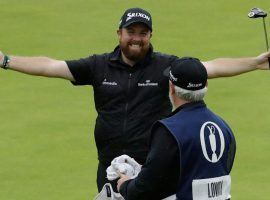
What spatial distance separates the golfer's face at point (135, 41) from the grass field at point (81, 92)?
9.96 ft

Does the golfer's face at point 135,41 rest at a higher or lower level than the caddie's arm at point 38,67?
higher

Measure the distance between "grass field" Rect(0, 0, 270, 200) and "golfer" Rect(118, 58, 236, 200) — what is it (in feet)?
14.2

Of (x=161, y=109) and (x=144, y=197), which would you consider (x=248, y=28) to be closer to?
(x=161, y=109)

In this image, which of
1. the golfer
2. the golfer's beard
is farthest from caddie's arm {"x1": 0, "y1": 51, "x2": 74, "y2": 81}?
the golfer

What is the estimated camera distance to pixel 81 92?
1585 centimetres

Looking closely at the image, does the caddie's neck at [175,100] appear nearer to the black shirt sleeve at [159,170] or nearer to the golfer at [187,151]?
the golfer at [187,151]

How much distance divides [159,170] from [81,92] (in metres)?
8.35

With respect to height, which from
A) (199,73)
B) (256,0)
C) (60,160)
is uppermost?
(256,0)

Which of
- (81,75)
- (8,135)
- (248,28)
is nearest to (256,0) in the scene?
(248,28)

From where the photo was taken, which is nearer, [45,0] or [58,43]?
[58,43]

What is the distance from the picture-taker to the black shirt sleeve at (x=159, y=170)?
7547 mm

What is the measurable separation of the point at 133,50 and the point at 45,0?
11362 millimetres

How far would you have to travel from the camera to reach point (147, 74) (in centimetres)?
962

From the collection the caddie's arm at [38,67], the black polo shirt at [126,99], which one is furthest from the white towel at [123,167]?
the caddie's arm at [38,67]
